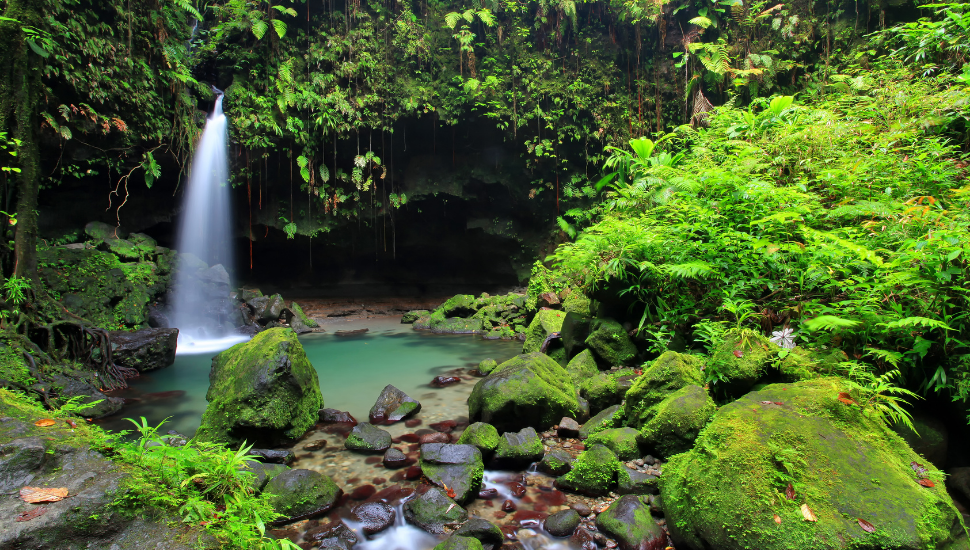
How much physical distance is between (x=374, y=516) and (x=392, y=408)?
97.7 inches

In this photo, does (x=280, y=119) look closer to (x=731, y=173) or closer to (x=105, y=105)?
(x=105, y=105)

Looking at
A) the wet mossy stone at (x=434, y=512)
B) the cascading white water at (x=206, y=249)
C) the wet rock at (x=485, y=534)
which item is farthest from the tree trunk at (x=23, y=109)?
the wet rock at (x=485, y=534)

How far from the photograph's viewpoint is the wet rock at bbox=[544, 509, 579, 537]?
3238 millimetres

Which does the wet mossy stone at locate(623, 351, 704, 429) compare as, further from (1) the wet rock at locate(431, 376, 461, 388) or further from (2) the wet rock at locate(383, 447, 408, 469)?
(1) the wet rock at locate(431, 376, 461, 388)

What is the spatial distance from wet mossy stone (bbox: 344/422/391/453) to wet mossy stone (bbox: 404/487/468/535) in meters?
1.27

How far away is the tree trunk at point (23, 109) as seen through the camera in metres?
→ 5.78

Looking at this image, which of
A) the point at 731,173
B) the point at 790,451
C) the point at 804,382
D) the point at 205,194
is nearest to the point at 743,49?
the point at 731,173

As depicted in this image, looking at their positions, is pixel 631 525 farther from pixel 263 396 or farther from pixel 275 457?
pixel 263 396

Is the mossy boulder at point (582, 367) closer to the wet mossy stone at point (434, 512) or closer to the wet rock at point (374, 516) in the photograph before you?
the wet mossy stone at point (434, 512)

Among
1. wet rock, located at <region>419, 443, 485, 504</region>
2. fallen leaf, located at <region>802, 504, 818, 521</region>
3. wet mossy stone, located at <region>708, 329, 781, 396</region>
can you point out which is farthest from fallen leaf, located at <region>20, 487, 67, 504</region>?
wet mossy stone, located at <region>708, 329, 781, 396</region>

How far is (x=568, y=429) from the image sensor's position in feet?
15.7

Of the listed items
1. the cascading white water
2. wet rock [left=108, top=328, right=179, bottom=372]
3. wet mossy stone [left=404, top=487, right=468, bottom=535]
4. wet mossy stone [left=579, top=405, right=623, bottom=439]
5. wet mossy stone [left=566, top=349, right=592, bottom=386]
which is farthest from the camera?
the cascading white water

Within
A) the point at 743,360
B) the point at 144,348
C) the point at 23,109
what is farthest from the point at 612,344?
the point at 23,109

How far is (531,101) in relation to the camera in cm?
1470
